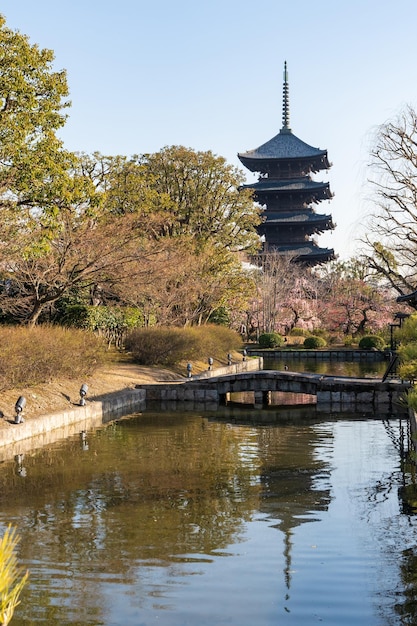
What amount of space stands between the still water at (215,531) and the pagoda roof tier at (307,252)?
52477mm

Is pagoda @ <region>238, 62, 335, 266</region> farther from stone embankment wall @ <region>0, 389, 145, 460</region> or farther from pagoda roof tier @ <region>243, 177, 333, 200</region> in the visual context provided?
stone embankment wall @ <region>0, 389, 145, 460</region>

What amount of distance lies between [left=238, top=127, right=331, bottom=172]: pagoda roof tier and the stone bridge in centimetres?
4833

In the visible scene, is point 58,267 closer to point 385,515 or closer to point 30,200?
point 30,200

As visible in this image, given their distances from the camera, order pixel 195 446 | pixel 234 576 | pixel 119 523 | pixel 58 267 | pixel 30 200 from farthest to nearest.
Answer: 1. pixel 58 267
2. pixel 30 200
3. pixel 195 446
4. pixel 119 523
5. pixel 234 576

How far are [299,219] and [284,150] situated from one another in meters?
7.91

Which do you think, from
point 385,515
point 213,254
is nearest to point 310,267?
point 213,254

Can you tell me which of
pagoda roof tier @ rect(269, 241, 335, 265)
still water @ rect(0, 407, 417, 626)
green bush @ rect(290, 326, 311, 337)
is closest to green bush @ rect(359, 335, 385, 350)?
green bush @ rect(290, 326, 311, 337)

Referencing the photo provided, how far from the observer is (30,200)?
20.5 meters

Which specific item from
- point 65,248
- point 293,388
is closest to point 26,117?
point 65,248

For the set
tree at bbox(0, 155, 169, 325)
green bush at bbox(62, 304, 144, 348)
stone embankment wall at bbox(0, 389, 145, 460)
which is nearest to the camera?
stone embankment wall at bbox(0, 389, 145, 460)

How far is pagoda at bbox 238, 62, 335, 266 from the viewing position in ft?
234

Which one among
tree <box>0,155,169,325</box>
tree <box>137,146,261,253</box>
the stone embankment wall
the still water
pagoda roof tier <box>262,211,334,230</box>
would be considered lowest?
the still water

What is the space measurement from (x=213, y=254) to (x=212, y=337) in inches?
173

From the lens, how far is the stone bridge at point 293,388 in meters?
25.2
